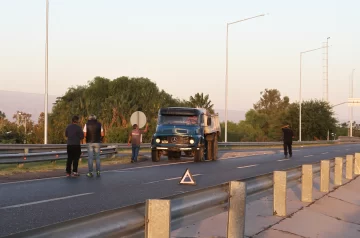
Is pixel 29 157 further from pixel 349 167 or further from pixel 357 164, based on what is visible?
pixel 357 164

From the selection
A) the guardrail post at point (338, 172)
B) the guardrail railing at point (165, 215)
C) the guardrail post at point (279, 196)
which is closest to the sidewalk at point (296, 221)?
the guardrail post at point (279, 196)

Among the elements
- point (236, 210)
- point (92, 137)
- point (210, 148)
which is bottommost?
point (236, 210)

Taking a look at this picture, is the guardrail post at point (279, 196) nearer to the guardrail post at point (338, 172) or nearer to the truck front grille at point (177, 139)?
the guardrail post at point (338, 172)

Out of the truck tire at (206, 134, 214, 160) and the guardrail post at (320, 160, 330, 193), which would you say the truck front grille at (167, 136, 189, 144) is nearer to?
the truck tire at (206, 134, 214, 160)

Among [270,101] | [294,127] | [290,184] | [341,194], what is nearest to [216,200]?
[290,184]

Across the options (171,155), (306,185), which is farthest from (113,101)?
(306,185)

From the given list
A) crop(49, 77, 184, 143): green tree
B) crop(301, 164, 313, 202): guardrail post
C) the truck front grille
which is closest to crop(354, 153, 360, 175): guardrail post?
the truck front grille

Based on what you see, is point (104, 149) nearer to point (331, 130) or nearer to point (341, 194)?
point (341, 194)

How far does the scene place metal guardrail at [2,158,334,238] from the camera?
11.8 feet

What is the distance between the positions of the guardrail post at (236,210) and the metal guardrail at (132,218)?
8 centimetres

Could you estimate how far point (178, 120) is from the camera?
27.3 m

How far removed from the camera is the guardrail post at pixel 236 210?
6.59 metres

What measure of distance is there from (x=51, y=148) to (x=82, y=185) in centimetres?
1373

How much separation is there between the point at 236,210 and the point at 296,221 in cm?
286
